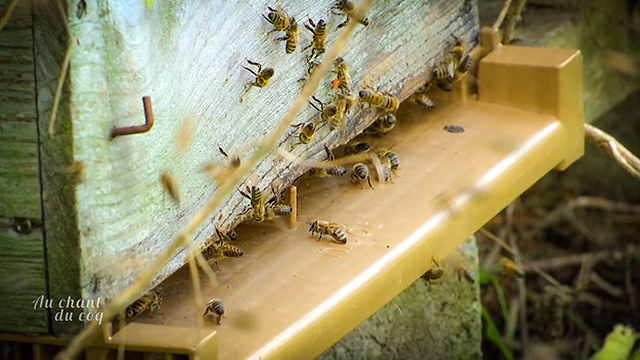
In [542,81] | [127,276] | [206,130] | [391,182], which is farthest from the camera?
[542,81]

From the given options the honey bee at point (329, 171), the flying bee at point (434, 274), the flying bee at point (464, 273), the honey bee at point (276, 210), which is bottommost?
the flying bee at point (464, 273)

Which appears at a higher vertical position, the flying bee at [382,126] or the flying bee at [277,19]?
the flying bee at [277,19]

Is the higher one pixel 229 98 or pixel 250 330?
pixel 229 98

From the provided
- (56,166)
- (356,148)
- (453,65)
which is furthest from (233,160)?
(453,65)

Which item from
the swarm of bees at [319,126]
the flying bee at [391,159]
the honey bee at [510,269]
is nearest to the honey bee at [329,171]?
the swarm of bees at [319,126]

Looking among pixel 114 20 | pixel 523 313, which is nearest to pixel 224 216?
pixel 114 20

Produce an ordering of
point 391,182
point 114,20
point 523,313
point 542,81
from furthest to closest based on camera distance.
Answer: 1. point 523,313
2. point 542,81
3. point 391,182
4. point 114,20

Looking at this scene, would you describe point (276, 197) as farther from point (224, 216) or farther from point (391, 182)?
point (391, 182)

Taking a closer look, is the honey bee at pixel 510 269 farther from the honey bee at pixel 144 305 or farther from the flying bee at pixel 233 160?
the honey bee at pixel 144 305
